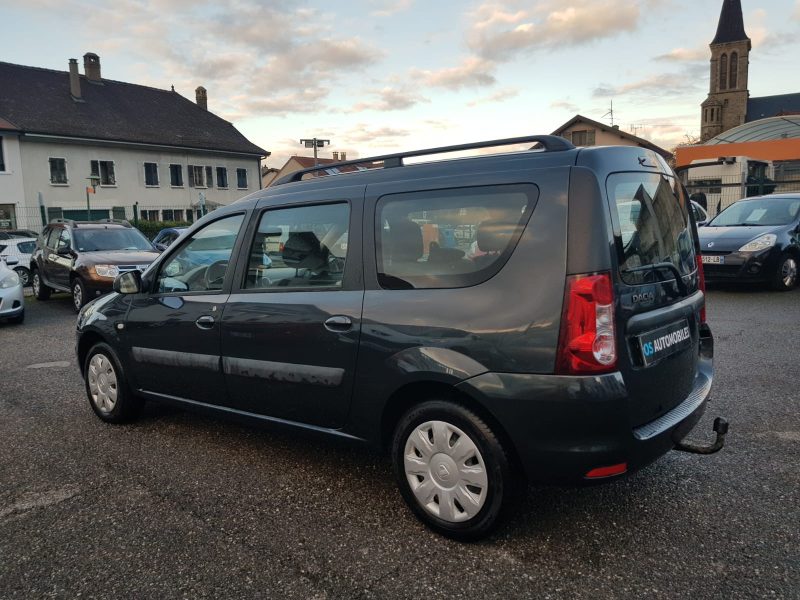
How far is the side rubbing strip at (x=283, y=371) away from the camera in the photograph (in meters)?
3.30

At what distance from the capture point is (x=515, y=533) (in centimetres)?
300

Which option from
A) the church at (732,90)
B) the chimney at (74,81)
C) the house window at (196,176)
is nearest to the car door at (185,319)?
the house window at (196,176)

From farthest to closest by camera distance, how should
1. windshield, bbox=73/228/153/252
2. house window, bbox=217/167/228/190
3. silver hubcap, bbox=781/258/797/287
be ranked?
house window, bbox=217/167/228/190
windshield, bbox=73/228/153/252
silver hubcap, bbox=781/258/797/287

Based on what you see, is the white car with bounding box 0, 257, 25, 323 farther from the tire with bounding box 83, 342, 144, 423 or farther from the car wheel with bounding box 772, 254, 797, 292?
the car wheel with bounding box 772, 254, 797, 292

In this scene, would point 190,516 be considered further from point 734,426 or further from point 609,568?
point 734,426

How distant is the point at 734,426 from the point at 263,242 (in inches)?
132

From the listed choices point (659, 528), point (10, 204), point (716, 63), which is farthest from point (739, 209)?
point (716, 63)

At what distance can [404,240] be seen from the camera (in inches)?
124

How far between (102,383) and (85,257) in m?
7.20

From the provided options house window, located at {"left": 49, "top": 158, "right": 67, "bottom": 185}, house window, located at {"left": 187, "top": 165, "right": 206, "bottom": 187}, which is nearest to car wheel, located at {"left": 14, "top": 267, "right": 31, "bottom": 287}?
house window, located at {"left": 49, "top": 158, "right": 67, "bottom": 185}

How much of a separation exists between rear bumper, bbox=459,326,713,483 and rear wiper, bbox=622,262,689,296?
505mm

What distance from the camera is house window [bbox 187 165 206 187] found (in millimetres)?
43375

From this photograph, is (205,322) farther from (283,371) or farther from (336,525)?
(336,525)

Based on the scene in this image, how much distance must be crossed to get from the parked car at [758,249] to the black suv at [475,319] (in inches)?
296
